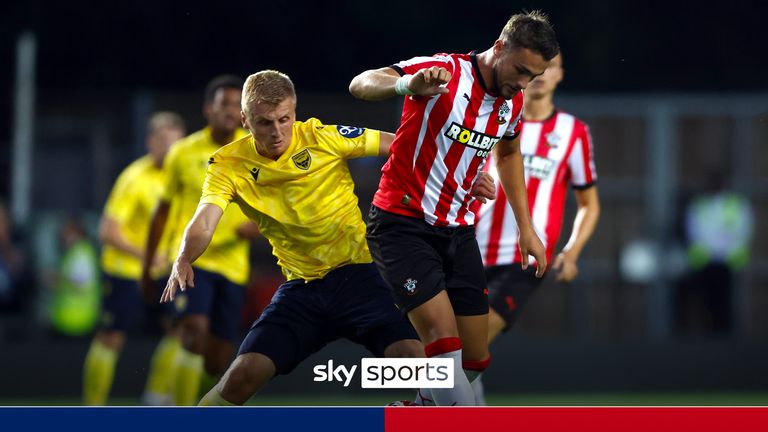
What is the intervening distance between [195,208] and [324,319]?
2.49 metres

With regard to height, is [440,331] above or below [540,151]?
below

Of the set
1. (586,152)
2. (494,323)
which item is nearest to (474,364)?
(494,323)

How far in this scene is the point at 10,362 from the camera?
11.3 metres

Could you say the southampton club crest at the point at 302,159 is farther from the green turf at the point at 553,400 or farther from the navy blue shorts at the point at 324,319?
the green turf at the point at 553,400

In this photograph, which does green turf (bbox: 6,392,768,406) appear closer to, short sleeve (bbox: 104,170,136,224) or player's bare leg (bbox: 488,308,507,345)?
short sleeve (bbox: 104,170,136,224)

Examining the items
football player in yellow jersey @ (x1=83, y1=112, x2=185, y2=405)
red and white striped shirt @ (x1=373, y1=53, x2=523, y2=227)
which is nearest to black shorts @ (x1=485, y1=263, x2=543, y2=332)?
red and white striped shirt @ (x1=373, y1=53, x2=523, y2=227)

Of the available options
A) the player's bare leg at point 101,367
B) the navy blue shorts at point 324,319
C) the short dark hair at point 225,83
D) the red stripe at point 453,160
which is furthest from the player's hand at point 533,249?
the player's bare leg at point 101,367

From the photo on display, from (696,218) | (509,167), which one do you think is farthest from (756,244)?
(509,167)

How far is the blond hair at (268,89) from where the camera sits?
490cm

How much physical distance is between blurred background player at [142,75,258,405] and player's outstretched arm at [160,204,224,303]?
2.55 metres

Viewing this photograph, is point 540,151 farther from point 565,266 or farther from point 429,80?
point 429,80

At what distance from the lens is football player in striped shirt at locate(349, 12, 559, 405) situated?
16.8ft

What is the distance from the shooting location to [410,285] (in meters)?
5.29

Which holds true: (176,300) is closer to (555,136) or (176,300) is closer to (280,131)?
(555,136)
